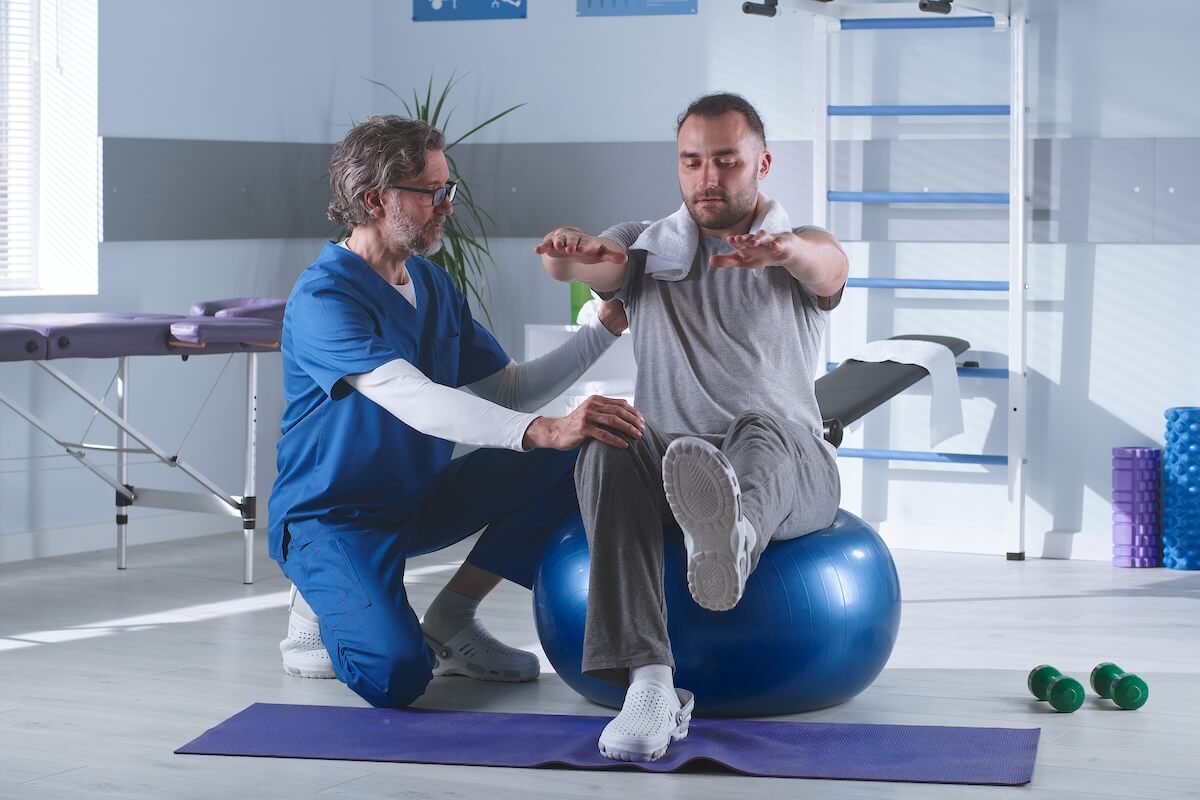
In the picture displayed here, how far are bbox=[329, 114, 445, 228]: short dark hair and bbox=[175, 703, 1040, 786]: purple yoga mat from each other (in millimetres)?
983

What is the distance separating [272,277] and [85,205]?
2.54 feet

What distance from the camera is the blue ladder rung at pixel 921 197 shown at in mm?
4961

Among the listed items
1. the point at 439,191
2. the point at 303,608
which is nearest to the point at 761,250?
the point at 439,191

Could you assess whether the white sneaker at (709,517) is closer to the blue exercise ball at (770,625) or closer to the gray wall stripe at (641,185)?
the blue exercise ball at (770,625)

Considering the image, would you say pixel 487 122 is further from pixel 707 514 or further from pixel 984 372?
pixel 707 514

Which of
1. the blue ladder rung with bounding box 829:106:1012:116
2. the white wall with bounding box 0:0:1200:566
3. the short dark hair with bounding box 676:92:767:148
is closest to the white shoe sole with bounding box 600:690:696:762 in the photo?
the short dark hair with bounding box 676:92:767:148

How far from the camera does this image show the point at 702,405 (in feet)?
10.2

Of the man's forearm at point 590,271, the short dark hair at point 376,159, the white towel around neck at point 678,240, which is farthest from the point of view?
the short dark hair at point 376,159

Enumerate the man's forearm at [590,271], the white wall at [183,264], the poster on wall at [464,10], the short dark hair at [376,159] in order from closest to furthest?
the man's forearm at [590,271], the short dark hair at [376,159], the white wall at [183,264], the poster on wall at [464,10]

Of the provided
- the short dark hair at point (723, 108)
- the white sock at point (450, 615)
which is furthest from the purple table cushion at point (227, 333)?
the short dark hair at point (723, 108)

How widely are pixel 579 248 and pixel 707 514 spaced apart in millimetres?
631

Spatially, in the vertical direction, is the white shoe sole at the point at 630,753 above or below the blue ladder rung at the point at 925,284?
below

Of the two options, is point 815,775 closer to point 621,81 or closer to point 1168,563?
point 1168,563

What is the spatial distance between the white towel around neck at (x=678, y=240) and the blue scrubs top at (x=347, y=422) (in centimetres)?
47
